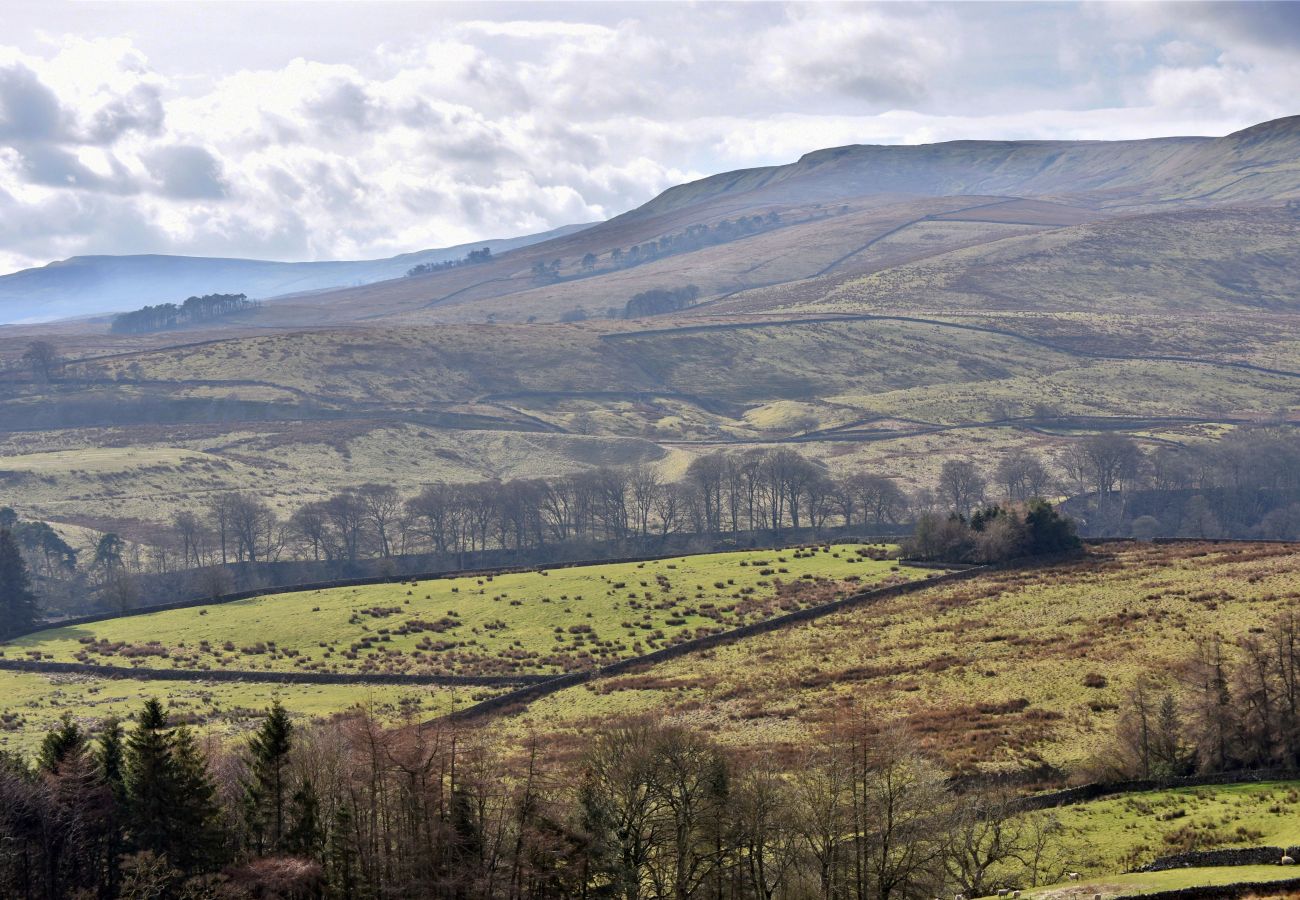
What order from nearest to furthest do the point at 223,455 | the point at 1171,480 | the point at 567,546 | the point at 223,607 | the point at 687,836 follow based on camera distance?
the point at 687,836 < the point at 223,607 < the point at 567,546 < the point at 1171,480 < the point at 223,455

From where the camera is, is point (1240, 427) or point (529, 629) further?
point (1240, 427)

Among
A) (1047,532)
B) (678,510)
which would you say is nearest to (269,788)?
(1047,532)

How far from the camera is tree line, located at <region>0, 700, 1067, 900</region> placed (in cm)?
3931

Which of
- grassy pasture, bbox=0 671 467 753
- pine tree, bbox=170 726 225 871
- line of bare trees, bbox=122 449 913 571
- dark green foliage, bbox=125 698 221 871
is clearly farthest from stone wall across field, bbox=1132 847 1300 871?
line of bare trees, bbox=122 449 913 571

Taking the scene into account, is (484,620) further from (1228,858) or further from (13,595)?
(1228,858)

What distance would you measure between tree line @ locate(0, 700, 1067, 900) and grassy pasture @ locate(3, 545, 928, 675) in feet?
116

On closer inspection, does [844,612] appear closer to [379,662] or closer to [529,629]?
[529,629]

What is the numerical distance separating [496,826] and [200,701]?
38.8 m

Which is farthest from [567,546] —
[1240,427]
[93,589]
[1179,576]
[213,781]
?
[1240,427]

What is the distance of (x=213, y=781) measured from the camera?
46.6 meters

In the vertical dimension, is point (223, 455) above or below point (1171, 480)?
above

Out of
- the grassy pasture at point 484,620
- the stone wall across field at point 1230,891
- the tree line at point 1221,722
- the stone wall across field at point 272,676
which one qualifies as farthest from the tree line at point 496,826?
the grassy pasture at point 484,620

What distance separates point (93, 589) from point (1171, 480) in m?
139

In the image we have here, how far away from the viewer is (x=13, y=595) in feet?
362
